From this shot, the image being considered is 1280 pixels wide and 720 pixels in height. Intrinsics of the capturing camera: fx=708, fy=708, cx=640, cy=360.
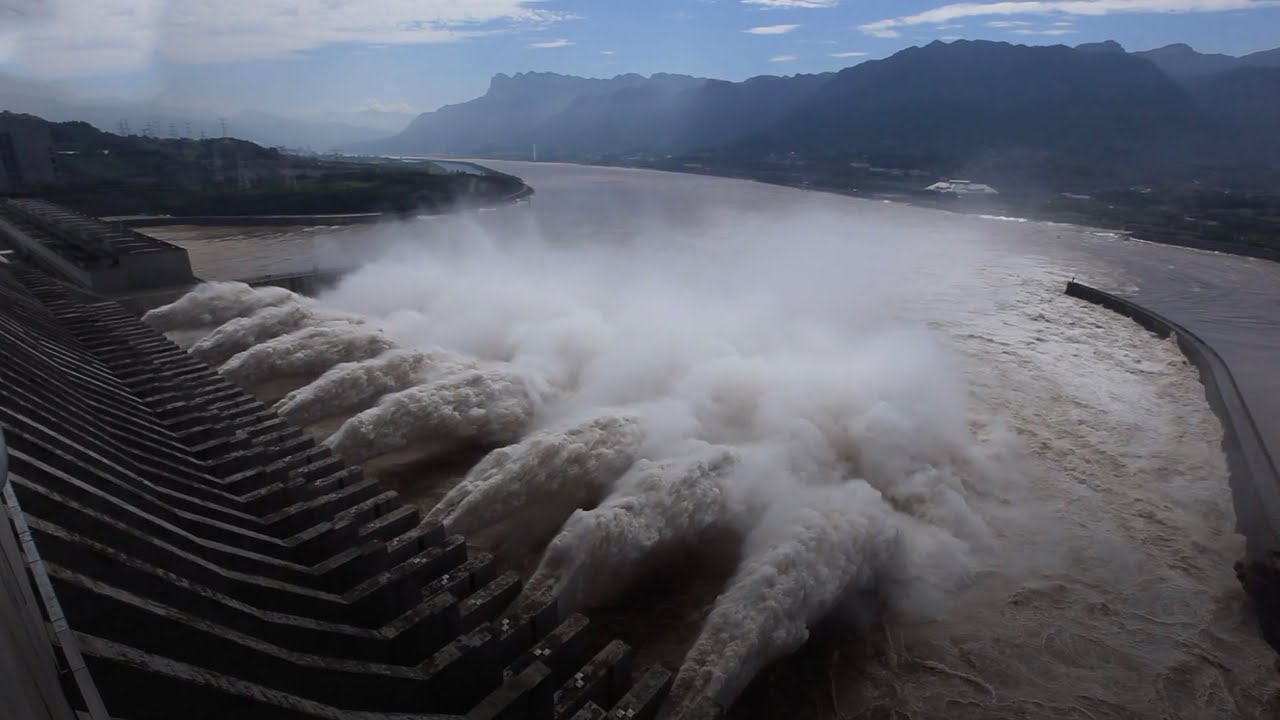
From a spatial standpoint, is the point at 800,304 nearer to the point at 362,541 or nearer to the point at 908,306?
the point at 908,306

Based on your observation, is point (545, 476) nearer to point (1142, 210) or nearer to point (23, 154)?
point (1142, 210)

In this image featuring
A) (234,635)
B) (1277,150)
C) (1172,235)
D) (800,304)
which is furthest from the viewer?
(1277,150)

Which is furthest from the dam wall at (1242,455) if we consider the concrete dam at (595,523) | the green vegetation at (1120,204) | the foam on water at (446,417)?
the green vegetation at (1120,204)

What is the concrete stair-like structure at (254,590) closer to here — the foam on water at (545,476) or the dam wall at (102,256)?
the foam on water at (545,476)

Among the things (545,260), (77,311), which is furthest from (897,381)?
(545,260)

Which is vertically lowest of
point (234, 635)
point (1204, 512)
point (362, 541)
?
point (1204, 512)

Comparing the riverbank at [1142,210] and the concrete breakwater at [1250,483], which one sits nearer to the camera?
the concrete breakwater at [1250,483]

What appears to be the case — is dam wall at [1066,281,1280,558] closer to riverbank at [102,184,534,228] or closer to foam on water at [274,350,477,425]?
foam on water at [274,350,477,425]
